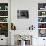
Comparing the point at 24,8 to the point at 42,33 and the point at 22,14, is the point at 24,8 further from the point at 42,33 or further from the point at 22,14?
the point at 42,33

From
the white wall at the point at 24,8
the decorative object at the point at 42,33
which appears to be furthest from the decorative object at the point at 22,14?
the decorative object at the point at 42,33

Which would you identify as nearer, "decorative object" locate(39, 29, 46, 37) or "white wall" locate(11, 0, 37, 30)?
"white wall" locate(11, 0, 37, 30)

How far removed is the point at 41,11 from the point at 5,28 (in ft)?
6.88

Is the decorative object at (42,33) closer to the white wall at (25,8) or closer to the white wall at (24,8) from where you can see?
the white wall at (25,8)

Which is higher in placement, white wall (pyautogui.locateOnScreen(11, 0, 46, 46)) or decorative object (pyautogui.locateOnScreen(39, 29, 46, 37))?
white wall (pyautogui.locateOnScreen(11, 0, 46, 46))

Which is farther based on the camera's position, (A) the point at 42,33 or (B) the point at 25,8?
(A) the point at 42,33

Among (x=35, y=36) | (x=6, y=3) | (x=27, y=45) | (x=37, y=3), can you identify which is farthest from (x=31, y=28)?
(x=6, y=3)

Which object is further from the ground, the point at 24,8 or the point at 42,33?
the point at 24,8

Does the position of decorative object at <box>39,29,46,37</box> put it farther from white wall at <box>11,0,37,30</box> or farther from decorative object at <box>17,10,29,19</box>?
decorative object at <box>17,10,29,19</box>

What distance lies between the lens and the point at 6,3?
6586 mm

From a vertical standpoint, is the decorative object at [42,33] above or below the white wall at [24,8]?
below

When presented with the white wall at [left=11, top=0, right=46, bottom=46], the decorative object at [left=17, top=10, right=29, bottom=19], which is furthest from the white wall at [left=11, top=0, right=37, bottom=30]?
the decorative object at [left=17, top=10, right=29, bottom=19]

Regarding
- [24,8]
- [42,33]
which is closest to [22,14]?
[24,8]

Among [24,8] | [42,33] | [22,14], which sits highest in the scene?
[24,8]
